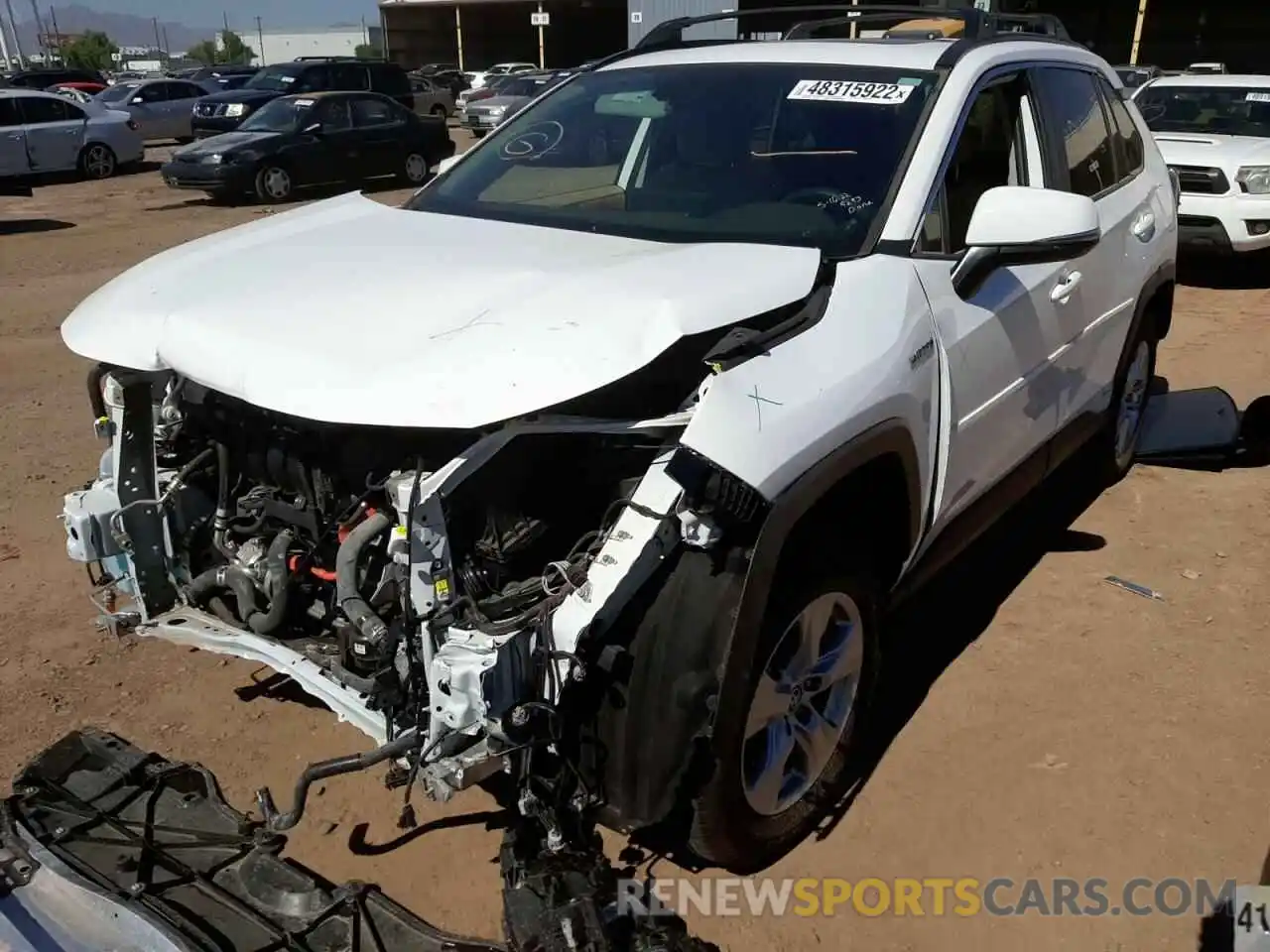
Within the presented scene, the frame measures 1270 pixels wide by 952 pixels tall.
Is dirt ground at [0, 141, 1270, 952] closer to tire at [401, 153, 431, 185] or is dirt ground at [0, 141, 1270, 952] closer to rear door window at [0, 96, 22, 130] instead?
tire at [401, 153, 431, 185]

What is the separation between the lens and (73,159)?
18.7 meters

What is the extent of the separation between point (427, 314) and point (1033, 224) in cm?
158

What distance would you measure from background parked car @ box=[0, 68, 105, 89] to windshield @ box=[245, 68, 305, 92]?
763cm

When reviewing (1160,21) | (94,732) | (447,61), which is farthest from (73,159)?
(447,61)

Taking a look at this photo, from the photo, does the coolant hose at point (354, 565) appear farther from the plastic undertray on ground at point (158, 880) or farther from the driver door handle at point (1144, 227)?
the driver door handle at point (1144, 227)

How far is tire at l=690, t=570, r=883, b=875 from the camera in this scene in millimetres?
2584

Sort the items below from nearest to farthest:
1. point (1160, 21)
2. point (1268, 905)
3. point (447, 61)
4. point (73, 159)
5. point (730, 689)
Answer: point (1268, 905) < point (730, 689) < point (73, 159) < point (1160, 21) < point (447, 61)

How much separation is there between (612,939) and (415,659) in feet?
2.42

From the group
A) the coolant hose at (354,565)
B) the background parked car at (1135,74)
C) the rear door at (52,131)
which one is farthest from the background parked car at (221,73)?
the coolant hose at (354,565)

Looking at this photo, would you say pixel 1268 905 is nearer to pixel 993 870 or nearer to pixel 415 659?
pixel 993 870

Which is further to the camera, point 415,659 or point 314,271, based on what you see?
point 314,271

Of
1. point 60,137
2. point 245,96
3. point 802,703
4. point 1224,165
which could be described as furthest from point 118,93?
point 802,703

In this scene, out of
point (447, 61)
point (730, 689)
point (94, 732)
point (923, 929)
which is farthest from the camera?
point (447, 61)

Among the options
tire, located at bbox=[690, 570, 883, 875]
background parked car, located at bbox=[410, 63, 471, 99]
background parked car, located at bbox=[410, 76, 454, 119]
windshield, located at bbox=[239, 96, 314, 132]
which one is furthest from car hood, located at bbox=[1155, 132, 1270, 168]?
background parked car, located at bbox=[410, 63, 471, 99]
